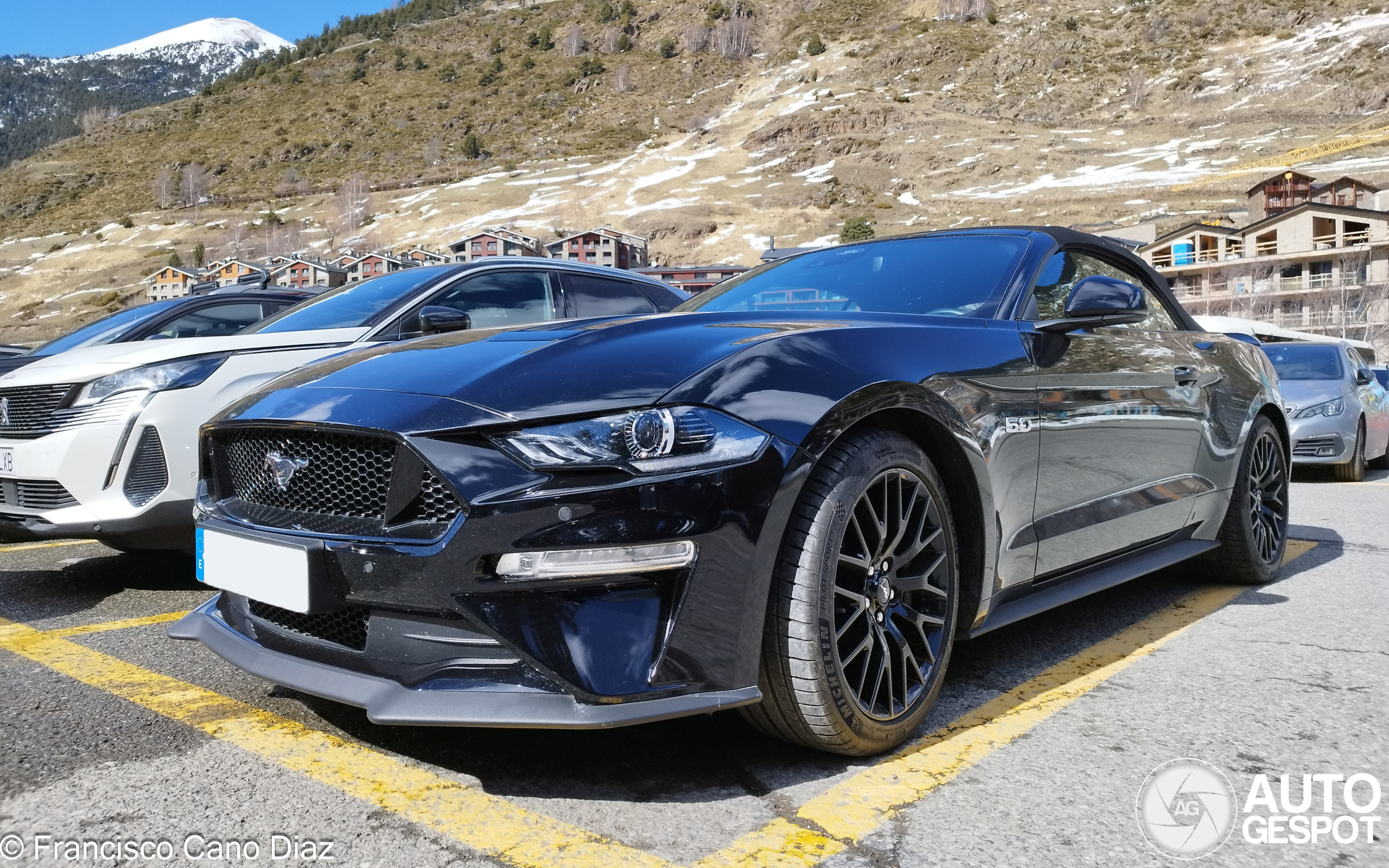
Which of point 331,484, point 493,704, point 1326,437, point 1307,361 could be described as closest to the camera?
point 493,704

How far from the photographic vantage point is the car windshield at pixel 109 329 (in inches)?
234

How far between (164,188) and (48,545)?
14418cm

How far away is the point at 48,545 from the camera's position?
5.44 metres

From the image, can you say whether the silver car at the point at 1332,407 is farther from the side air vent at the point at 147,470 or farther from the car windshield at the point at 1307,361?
the side air vent at the point at 147,470

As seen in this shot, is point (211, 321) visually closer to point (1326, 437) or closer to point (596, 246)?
point (1326, 437)

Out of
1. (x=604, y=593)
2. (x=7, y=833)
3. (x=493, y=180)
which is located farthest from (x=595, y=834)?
(x=493, y=180)

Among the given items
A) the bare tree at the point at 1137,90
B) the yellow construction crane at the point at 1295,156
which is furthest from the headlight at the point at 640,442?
the bare tree at the point at 1137,90

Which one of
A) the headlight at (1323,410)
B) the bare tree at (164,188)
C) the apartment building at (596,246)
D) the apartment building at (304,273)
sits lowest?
the headlight at (1323,410)

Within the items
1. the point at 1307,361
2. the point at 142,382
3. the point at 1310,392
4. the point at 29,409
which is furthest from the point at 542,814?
the point at 1307,361

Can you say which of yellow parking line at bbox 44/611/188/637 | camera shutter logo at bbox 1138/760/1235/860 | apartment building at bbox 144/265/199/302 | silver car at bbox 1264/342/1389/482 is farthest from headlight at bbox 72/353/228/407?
apartment building at bbox 144/265/199/302

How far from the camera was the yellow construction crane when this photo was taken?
84.8m

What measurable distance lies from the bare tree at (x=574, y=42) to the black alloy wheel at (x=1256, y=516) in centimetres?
17589

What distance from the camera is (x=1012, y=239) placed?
3.20 metres

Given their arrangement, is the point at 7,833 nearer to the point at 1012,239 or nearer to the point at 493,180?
the point at 1012,239
